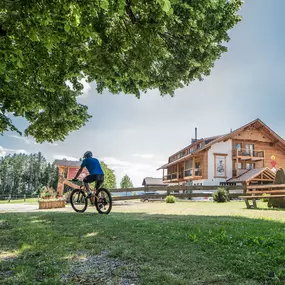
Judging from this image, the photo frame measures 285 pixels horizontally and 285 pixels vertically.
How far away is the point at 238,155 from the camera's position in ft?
117

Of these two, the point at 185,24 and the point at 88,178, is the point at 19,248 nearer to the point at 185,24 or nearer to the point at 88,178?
the point at 88,178

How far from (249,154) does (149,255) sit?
36.0 m

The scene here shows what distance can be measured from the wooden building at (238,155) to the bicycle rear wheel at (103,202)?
26351mm

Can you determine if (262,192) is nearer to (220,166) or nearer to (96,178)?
(96,178)

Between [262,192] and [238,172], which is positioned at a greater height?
[238,172]

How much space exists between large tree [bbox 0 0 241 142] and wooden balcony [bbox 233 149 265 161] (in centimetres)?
2783

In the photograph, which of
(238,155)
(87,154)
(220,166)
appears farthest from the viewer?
(238,155)

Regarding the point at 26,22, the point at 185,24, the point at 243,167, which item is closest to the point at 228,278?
the point at 26,22

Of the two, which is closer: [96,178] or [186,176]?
[96,178]

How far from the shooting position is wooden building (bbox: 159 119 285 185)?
114 ft

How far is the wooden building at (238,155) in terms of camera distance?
3475 centimetres

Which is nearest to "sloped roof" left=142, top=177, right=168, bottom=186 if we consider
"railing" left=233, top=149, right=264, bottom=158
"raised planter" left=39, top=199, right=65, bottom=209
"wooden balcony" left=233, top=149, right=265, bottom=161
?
Answer: "railing" left=233, top=149, right=264, bottom=158

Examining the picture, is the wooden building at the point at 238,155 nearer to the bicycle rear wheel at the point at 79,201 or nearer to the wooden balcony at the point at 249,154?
the wooden balcony at the point at 249,154

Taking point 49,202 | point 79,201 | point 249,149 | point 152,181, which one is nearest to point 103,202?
point 79,201
